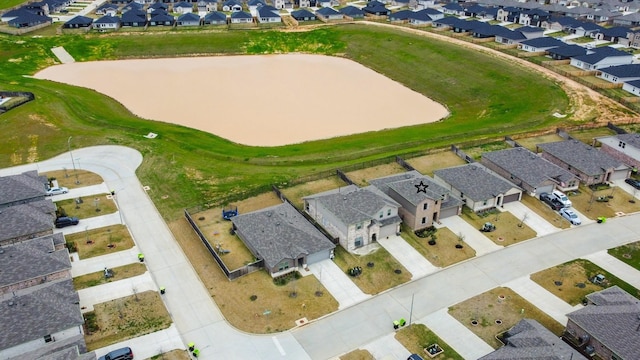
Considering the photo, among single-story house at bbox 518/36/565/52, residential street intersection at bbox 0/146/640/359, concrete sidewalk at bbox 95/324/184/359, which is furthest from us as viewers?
single-story house at bbox 518/36/565/52

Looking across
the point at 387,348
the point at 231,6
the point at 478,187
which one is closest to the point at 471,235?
the point at 478,187

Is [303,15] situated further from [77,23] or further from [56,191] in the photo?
[56,191]

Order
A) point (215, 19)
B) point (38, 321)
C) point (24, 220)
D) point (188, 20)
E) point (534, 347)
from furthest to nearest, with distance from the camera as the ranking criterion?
point (215, 19) < point (188, 20) < point (24, 220) < point (38, 321) < point (534, 347)

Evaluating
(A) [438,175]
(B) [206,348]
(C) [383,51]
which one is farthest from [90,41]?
(B) [206,348]

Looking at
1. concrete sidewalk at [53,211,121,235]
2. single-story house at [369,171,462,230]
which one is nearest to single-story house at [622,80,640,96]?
single-story house at [369,171,462,230]

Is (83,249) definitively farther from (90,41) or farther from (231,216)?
(90,41)

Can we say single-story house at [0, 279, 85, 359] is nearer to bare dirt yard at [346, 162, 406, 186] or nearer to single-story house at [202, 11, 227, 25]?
bare dirt yard at [346, 162, 406, 186]

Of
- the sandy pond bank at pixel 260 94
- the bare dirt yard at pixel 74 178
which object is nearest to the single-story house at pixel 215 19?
the sandy pond bank at pixel 260 94

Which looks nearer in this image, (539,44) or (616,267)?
(616,267)
